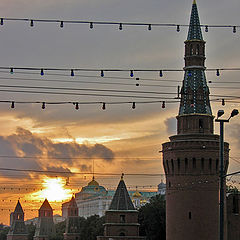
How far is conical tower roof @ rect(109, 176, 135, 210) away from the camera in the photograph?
104m

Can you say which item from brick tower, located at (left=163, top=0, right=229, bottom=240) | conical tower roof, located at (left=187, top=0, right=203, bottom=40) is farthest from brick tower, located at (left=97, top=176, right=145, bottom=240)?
conical tower roof, located at (left=187, top=0, right=203, bottom=40)

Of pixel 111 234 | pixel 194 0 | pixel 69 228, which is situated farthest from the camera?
pixel 69 228

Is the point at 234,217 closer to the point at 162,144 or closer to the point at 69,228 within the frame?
the point at 162,144

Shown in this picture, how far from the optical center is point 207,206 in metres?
82.8

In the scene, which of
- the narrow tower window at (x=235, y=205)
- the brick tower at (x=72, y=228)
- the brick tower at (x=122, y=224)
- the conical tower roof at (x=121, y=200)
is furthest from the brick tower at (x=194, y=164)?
the brick tower at (x=72, y=228)

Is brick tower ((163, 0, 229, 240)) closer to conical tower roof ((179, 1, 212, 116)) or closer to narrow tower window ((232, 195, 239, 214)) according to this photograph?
conical tower roof ((179, 1, 212, 116))

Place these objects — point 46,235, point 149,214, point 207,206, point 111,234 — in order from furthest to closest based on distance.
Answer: point 46,235 → point 149,214 → point 111,234 → point 207,206

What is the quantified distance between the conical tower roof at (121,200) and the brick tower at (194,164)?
62.7ft

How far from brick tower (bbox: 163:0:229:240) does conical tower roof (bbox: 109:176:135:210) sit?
19122mm

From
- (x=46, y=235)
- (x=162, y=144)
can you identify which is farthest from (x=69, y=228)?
(x=162, y=144)

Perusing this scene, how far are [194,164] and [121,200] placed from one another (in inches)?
944

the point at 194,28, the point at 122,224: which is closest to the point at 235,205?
the point at 122,224

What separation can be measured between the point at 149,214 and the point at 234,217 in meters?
24.0

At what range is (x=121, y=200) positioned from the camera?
4114 inches
